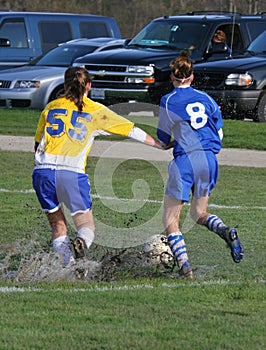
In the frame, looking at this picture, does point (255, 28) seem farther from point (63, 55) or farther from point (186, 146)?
point (186, 146)

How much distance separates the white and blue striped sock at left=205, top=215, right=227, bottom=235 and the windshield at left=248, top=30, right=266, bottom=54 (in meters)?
12.2

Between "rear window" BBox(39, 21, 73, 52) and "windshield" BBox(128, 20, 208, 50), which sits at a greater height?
"windshield" BBox(128, 20, 208, 50)

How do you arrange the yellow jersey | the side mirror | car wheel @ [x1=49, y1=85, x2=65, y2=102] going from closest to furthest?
the yellow jersey < car wheel @ [x1=49, y1=85, x2=65, y2=102] < the side mirror

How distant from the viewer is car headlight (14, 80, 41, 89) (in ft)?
66.5

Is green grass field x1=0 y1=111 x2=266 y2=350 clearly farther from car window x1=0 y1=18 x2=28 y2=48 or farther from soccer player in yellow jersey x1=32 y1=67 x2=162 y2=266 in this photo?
car window x1=0 y1=18 x2=28 y2=48

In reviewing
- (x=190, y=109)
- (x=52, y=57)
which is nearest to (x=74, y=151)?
(x=190, y=109)

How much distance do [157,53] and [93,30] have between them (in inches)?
259

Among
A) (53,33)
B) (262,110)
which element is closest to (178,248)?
(262,110)

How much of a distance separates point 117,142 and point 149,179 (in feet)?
11.1

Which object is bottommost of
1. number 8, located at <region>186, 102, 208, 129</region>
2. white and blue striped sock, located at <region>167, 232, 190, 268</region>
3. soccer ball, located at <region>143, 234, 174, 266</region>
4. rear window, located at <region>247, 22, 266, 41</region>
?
rear window, located at <region>247, 22, 266, 41</region>

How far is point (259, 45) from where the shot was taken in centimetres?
1969

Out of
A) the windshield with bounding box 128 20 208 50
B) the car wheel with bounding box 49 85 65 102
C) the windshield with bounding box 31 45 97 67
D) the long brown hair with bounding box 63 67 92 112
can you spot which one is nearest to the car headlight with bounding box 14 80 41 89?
the car wheel with bounding box 49 85 65 102

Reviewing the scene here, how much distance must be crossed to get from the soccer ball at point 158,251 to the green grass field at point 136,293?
87 mm

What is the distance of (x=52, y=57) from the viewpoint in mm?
22094
